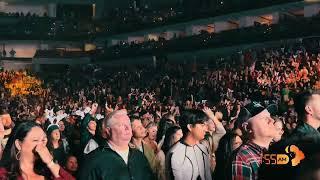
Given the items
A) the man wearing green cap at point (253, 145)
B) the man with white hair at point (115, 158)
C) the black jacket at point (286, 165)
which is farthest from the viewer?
the man with white hair at point (115, 158)

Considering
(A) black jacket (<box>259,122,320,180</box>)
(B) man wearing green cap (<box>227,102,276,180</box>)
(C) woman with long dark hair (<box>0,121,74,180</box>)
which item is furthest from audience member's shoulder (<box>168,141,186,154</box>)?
(A) black jacket (<box>259,122,320,180</box>)

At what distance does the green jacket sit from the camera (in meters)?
5.43

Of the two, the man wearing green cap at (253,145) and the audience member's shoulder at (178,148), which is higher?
the man wearing green cap at (253,145)

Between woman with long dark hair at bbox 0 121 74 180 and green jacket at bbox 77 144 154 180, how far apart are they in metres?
0.17

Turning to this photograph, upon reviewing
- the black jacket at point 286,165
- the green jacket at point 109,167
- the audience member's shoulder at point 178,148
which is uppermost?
the black jacket at point 286,165

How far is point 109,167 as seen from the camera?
5477mm

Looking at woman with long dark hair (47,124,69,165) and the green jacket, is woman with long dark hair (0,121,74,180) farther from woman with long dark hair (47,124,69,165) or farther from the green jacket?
woman with long dark hair (47,124,69,165)

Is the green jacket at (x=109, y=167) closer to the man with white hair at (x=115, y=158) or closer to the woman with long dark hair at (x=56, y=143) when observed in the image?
the man with white hair at (x=115, y=158)

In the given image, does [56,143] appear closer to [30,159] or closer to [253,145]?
[30,159]

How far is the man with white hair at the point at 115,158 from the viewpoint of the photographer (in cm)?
545

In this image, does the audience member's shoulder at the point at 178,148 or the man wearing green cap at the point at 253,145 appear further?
the audience member's shoulder at the point at 178,148

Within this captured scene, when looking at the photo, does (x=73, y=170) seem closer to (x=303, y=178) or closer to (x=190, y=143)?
(x=190, y=143)

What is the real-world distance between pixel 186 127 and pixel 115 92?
3302cm

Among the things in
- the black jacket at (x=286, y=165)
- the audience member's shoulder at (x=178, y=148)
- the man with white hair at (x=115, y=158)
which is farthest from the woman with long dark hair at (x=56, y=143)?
the black jacket at (x=286, y=165)
